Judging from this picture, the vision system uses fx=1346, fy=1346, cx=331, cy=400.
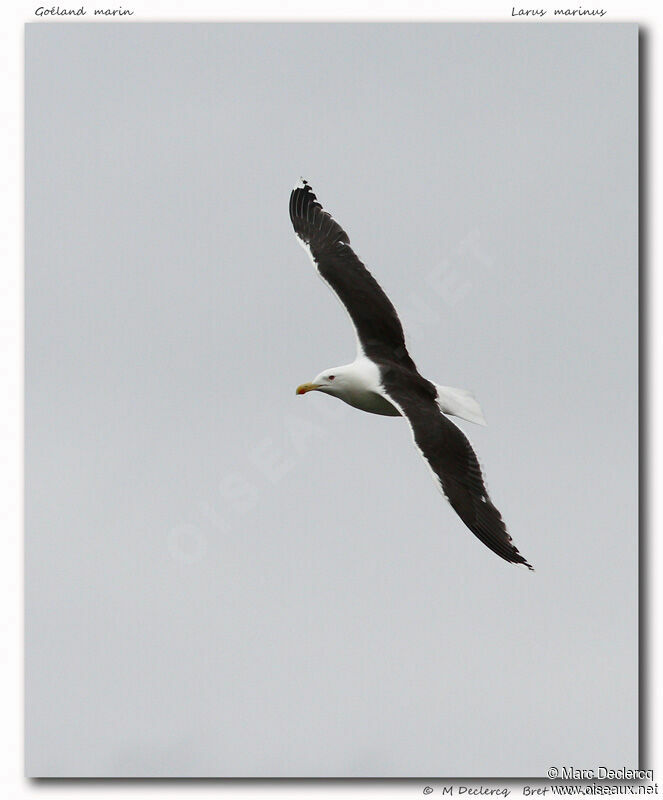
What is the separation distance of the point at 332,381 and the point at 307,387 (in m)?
0.39

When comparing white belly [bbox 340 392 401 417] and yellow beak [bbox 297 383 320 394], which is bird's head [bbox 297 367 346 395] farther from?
white belly [bbox 340 392 401 417]

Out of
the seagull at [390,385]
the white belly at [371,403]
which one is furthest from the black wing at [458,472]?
the white belly at [371,403]

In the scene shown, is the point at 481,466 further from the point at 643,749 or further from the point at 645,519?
the point at 643,749

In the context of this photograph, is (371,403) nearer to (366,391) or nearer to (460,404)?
(366,391)

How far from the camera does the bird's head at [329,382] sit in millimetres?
14797

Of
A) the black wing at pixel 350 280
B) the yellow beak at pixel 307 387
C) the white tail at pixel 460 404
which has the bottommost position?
the white tail at pixel 460 404

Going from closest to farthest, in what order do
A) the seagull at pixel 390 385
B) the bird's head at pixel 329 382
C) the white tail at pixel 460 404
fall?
the seagull at pixel 390 385 < the white tail at pixel 460 404 < the bird's head at pixel 329 382

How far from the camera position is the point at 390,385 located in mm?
14367

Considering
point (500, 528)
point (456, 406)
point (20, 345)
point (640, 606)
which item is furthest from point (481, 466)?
point (20, 345)

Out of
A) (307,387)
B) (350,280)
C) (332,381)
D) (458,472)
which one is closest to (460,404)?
(332,381)

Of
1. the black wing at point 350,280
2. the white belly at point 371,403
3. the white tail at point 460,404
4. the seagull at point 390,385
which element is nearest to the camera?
the seagull at point 390,385

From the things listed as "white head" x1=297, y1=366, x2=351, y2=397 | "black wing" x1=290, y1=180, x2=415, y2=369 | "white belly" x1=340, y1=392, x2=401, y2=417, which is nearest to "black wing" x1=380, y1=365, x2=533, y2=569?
"white belly" x1=340, y1=392, x2=401, y2=417

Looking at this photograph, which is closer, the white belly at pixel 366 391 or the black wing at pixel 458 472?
the black wing at pixel 458 472

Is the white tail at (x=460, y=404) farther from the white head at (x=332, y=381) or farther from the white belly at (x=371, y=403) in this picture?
the white head at (x=332, y=381)
